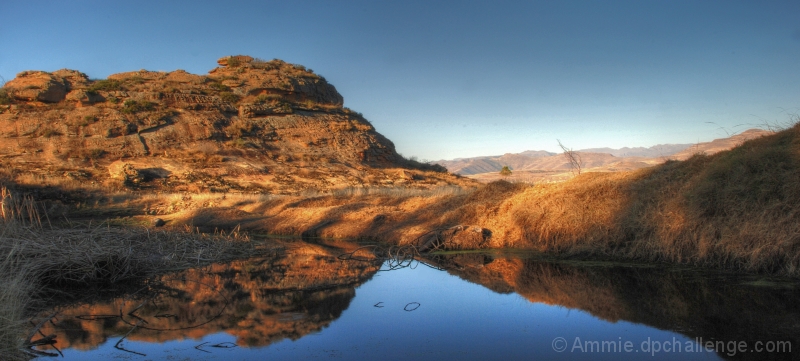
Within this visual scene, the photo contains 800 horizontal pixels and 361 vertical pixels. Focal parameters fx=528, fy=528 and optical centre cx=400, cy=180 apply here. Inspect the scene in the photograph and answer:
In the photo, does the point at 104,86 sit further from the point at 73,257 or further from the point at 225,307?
the point at 225,307

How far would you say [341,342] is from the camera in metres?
6.22

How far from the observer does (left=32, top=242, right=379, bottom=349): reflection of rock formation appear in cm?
661

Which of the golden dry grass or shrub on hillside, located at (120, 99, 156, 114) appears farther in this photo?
shrub on hillside, located at (120, 99, 156, 114)

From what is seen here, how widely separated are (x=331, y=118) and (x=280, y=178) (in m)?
13.7

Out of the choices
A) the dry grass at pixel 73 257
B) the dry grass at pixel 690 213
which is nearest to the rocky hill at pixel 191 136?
the dry grass at pixel 73 257

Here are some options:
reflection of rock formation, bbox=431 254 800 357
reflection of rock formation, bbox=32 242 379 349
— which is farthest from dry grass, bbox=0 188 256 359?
reflection of rock formation, bbox=431 254 800 357

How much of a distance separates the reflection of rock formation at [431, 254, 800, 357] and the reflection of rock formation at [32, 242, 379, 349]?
2.91 meters

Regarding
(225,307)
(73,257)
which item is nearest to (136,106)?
(73,257)

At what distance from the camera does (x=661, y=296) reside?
321 inches

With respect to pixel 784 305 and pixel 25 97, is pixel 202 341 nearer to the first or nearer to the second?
pixel 784 305

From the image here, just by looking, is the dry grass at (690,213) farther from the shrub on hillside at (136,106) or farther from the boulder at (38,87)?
the boulder at (38,87)

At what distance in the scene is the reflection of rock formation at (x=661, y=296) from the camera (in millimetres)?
6441

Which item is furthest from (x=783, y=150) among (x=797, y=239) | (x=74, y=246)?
(x=74, y=246)

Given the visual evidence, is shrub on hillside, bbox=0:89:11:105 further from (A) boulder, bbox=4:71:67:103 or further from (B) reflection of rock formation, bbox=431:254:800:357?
(B) reflection of rock formation, bbox=431:254:800:357
